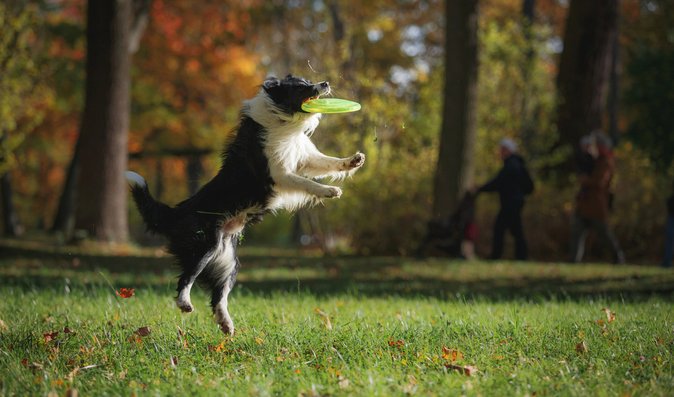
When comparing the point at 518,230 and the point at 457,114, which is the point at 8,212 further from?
the point at 518,230

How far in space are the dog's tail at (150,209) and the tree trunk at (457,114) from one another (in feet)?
28.9

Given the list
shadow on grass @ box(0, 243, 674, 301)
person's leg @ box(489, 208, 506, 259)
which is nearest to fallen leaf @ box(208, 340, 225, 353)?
shadow on grass @ box(0, 243, 674, 301)

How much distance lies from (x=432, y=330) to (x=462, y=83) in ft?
31.2

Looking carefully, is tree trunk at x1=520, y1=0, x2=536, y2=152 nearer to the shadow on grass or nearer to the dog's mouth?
the shadow on grass

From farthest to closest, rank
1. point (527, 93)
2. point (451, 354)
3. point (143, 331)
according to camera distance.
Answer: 1. point (527, 93)
2. point (143, 331)
3. point (451, 354)

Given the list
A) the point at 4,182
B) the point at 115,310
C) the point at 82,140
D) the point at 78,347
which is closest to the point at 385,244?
the point at 82,140

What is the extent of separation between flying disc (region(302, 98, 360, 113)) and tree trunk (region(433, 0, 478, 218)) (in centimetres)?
858

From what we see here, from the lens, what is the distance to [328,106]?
560cm

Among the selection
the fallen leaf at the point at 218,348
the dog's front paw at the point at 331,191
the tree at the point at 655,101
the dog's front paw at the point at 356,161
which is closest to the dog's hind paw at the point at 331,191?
the dog's front paw at the point at 331,191

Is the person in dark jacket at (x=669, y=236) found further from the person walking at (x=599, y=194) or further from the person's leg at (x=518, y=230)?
the person's leg at (x=518, y=230)

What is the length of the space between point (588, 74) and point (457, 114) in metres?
4.06

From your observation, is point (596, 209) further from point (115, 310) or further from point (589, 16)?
point (115, 310)


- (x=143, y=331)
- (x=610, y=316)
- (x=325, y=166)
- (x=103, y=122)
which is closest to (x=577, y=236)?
(x=610, y=316)

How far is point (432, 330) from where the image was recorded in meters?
5.23
